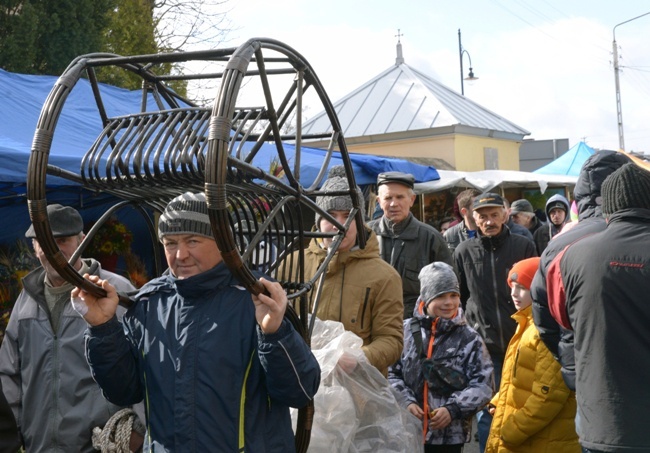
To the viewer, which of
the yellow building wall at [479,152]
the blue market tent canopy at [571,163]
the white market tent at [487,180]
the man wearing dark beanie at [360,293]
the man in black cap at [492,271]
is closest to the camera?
the man wearing dark beanie at [360,293]

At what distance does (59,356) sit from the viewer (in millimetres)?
3658

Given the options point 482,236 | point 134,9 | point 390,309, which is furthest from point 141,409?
point 134,9

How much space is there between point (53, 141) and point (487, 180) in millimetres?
11368

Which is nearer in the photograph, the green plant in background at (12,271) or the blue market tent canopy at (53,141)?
the blue market tent canopy at (53,141)

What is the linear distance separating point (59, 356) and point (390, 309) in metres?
1.63

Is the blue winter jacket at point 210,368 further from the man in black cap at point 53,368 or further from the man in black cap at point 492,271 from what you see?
the man in black cap at point 492,271

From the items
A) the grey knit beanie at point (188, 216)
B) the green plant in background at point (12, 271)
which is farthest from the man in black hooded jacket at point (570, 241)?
the green plant in background at point (12, 271)

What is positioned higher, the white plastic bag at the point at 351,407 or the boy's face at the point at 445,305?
the boy's face at the point at 445,305

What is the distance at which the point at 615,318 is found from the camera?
3133 mm

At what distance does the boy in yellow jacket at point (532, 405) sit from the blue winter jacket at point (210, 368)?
183 centimetres

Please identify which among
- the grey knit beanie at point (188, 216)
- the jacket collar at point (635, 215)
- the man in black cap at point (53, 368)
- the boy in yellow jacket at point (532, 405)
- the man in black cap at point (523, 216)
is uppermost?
the grey knit beanie at point (188, 216)

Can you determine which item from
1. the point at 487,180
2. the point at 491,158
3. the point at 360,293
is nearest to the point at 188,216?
the point at 360,293

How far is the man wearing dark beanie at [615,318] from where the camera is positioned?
10.2ft

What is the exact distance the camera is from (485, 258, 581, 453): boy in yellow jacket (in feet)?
13.4
